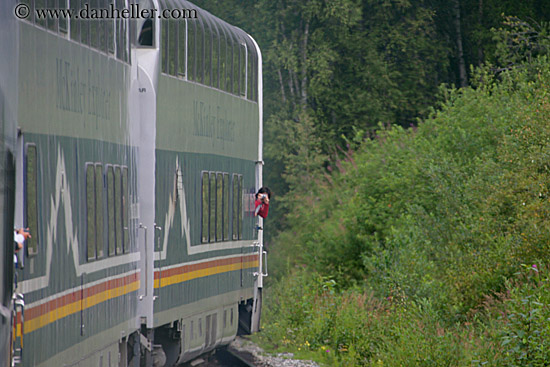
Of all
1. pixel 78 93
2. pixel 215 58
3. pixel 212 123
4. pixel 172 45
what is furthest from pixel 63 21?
pixel 215 58

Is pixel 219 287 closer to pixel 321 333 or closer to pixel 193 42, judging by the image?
pixel 321 333

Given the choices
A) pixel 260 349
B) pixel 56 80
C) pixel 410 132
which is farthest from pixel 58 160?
pixel 410 132

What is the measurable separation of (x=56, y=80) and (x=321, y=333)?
1120cm

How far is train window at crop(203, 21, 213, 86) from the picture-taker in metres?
15.9

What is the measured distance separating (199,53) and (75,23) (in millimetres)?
7698

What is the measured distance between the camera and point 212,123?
628 inches

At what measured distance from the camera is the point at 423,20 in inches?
1489

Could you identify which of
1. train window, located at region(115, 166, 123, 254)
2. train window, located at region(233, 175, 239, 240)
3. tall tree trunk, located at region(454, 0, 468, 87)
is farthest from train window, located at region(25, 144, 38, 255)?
tall tree trunk, located at region(454, 0, 468, 87)

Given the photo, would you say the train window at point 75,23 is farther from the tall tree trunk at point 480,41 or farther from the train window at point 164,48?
the tall tree trunk at point 480,41

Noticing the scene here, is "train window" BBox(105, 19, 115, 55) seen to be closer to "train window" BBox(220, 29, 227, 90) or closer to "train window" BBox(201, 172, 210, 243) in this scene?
"train window" BBox(201, 172, 210, 243)

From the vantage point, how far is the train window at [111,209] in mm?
9539

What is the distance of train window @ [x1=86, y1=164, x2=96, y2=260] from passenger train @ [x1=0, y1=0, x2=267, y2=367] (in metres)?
0.03

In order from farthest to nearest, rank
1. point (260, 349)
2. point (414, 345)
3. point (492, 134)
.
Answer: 1. point (492, 134)
2. point (260, 349)
3. point (414, 345)

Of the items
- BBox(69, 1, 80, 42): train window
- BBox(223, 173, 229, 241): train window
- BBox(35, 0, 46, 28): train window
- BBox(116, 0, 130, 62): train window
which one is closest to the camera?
BBox(35, 0, 46, 28): train window
